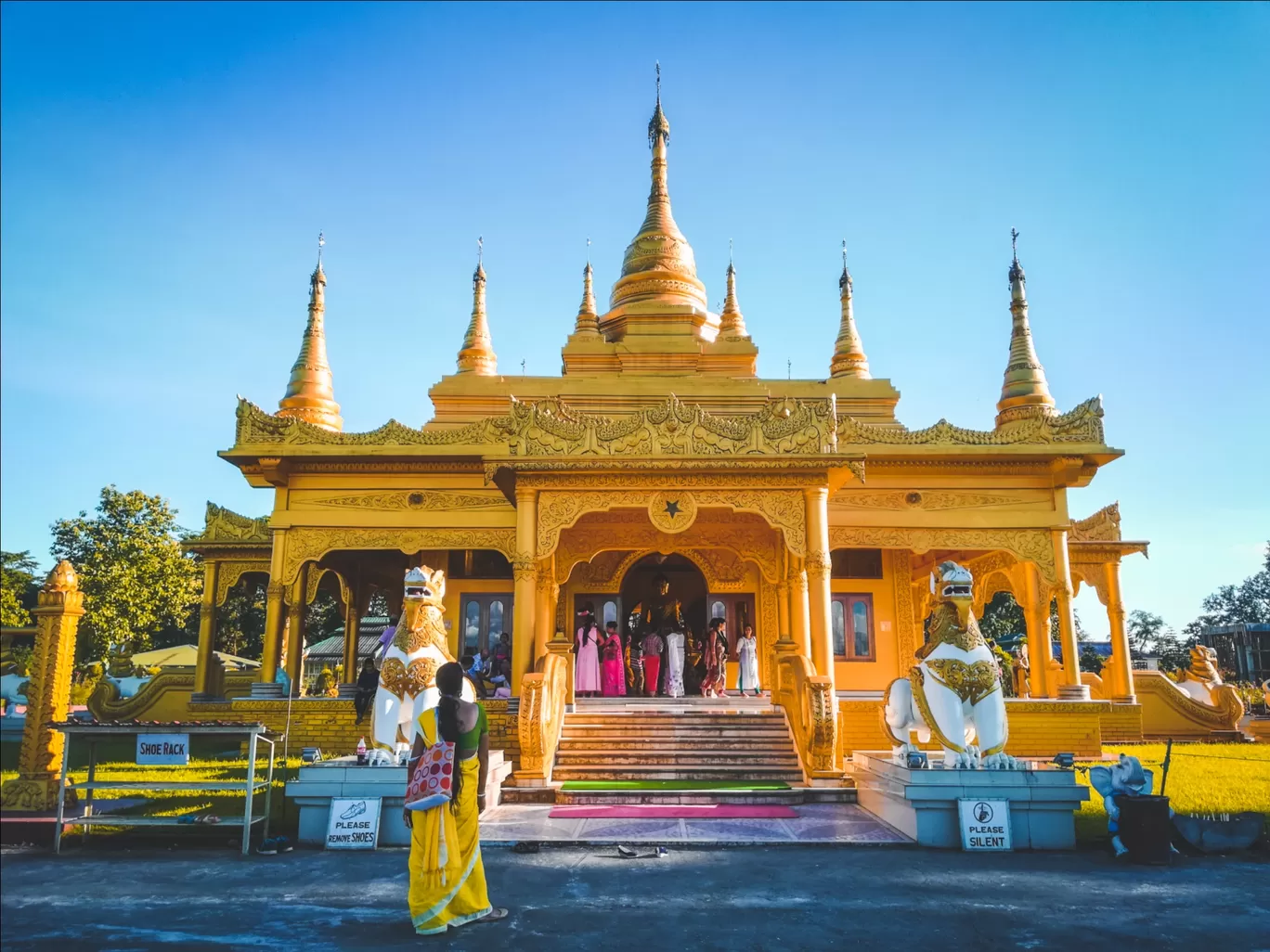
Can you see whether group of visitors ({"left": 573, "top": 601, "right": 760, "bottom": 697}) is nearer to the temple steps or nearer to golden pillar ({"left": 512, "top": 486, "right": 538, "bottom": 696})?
the temple steps

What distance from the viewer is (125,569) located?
92.8 ft

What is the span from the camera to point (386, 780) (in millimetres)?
8836

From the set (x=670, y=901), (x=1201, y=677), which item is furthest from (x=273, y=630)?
(x=1201, y=677)

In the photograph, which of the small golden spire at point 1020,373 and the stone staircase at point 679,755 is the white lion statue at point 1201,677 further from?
the stone staircase at point 679,755

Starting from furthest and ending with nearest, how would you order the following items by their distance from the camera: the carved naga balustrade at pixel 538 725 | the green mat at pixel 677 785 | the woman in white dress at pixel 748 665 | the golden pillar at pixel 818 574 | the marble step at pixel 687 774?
the woman in white dress at pixel 748 665
the golden pillar at pixel 818 574
the marble step at pixel 687 774
the carved naga balustrade at pixel 538 725
the green mat at pixel 677 785

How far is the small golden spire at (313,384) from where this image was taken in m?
20.1

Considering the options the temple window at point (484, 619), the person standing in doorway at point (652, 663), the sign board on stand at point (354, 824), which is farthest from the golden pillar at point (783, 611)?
the sign board on stand at point (354, 824)

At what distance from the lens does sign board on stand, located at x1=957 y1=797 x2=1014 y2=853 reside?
8398 millimetres

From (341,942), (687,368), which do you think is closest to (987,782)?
(341,942)

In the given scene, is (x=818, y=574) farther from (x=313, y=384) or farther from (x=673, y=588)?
(x=313, y=384)

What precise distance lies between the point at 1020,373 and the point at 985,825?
1395 centimetres

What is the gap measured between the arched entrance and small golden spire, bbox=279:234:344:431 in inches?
282

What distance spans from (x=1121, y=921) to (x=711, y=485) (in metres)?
8.16

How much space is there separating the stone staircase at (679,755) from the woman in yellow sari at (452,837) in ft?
16.0
